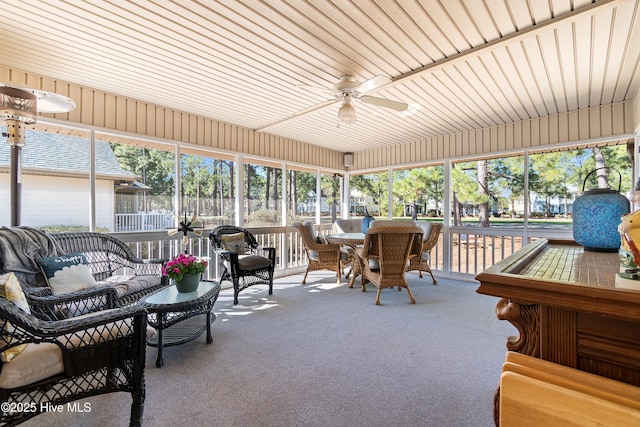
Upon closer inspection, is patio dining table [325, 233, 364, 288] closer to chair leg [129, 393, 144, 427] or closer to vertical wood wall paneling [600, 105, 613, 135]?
chair leg [129, 393, 144, 427]

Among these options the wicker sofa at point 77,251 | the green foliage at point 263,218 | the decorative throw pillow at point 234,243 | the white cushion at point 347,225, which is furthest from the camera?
the white cushion at point 347,225

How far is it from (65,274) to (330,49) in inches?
124

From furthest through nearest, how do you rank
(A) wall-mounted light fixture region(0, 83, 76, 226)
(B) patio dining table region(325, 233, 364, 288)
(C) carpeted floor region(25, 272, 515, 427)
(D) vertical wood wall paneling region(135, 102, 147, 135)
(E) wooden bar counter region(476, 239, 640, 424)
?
(B) patio dining table region(325, 233, 364, 288) → (D) vertical wood wall paneling region(135, 102, 147, 135) → (A) wall-mounted light fixture region(0, 83, 76, 226) → (C) carpeted floor region(25, 272, 515, 427) → (E) wooden bar counter region(476, 239, 640, 424)

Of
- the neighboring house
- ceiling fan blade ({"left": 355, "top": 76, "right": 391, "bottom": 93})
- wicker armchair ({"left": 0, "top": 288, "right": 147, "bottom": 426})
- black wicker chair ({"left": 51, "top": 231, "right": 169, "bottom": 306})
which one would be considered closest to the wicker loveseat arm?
black wicker chair ({"left": 51, "top": 231, "right": 169, "bottom": 306})

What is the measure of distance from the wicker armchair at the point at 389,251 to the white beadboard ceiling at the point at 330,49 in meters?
1.77

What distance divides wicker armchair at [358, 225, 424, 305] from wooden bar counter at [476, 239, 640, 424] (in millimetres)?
2913

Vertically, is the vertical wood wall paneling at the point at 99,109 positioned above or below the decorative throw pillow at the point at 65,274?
above

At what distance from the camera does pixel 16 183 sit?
295 centimetres

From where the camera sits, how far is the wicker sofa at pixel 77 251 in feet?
8.05

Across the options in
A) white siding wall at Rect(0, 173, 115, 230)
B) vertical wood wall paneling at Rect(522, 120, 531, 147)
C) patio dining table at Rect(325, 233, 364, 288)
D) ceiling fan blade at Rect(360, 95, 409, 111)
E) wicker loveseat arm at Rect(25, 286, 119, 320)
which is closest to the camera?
wicker loveseat arm at Rect(25, 286, 119, 320)

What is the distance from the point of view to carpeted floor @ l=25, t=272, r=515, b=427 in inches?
69.4

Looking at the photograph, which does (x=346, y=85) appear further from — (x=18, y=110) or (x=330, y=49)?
(x=18, y=110)

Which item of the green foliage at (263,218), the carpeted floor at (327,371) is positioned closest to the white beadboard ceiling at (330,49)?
the green foliage at (263,218)

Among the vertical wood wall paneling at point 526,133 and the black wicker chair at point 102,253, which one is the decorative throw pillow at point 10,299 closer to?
the black wicker chair at point 102,253
